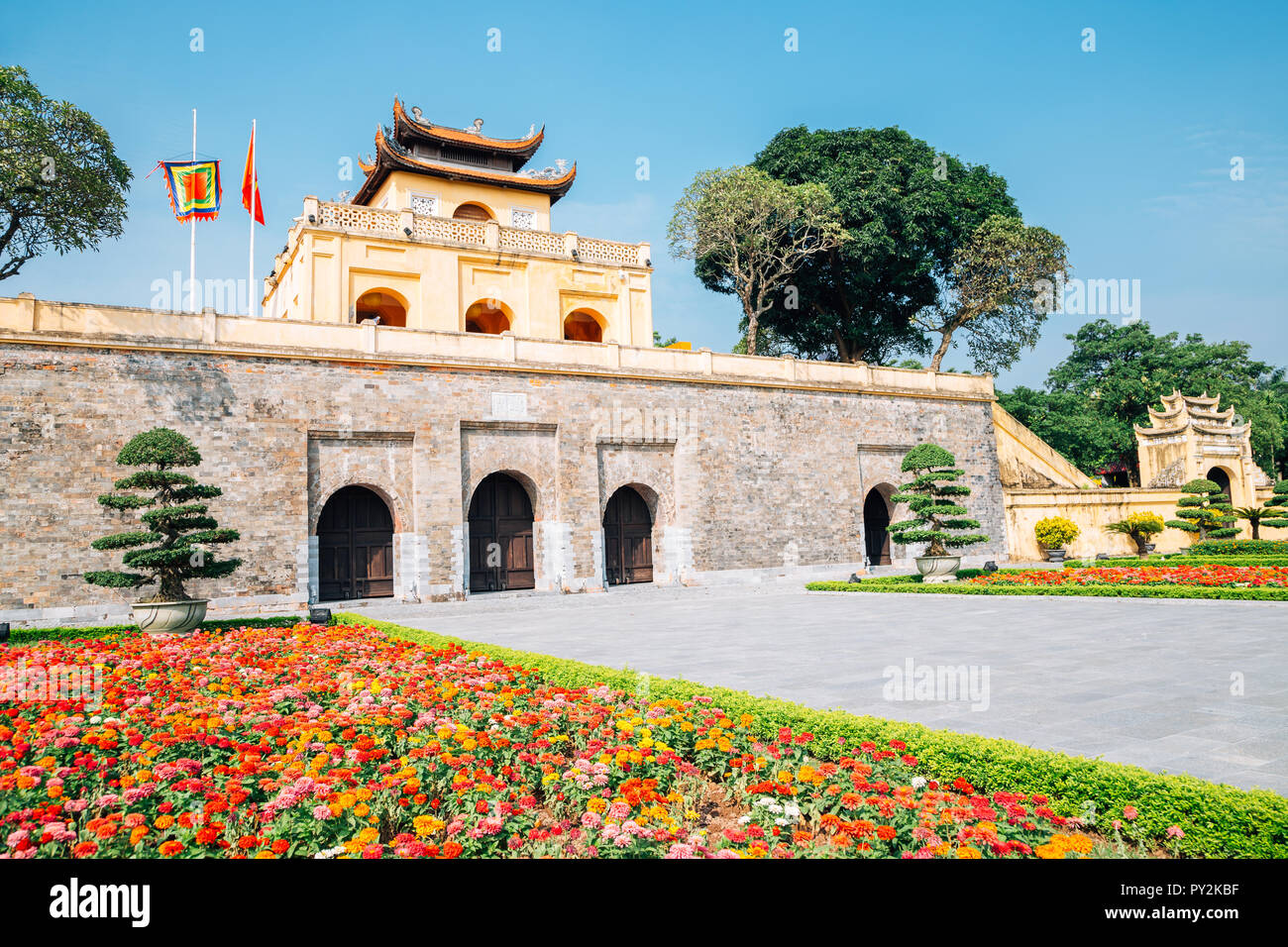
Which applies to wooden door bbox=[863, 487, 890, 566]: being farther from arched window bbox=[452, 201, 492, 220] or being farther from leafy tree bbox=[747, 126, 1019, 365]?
arched window bbox=[452, 201, 492, 220]

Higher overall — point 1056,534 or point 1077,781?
point 1056,534

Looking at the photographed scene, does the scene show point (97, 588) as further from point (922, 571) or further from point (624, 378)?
point (922, 571)

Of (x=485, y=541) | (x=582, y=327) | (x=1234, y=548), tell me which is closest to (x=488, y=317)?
(x=582, y=327)

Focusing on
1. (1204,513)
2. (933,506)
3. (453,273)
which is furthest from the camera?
(453,273)

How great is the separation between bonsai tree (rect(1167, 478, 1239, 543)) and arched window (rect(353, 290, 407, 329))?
2320cm

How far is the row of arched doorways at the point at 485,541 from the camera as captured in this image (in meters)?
19.0

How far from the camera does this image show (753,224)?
28.4 metres

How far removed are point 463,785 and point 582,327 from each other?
78.5 feet

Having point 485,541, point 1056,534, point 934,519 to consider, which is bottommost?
point 1056,534

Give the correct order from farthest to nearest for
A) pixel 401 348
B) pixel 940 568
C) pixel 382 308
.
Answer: pixel 382 308 < pixel 401 348 < pixel 940 568

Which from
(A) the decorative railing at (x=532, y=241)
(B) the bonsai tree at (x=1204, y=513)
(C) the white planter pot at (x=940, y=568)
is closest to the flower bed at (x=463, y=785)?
(C) the white planter pot at (x=940, y=568)

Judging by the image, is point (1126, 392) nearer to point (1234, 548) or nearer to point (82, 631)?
point (1234, 548)
